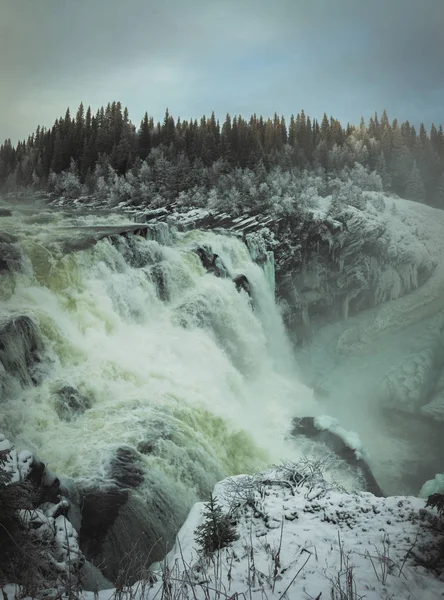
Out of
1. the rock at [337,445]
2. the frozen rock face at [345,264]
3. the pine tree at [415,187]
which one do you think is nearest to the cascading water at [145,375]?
the rock at [337,445]

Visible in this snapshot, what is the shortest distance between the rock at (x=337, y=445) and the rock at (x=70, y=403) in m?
8.35

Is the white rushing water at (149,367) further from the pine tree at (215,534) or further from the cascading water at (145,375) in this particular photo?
the pine tree at (215,534)

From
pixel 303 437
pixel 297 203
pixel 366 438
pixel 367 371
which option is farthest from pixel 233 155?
pixel 303 437

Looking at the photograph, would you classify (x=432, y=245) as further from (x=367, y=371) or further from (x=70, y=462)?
(x=70, y=462)

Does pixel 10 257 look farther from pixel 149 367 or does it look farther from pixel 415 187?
pixel 415 187

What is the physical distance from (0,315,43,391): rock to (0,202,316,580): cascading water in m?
0.25

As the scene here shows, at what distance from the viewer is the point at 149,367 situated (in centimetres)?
1323

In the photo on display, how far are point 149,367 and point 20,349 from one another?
413cm

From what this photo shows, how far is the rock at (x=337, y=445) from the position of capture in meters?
12.8

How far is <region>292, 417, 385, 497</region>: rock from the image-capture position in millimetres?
12830

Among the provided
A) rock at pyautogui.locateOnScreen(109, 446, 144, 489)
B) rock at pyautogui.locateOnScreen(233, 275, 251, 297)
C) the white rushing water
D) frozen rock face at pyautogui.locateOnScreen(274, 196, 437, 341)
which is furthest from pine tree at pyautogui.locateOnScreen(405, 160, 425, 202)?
rock at pyautogui.locateOnScreen(109, 446, 144, 489)

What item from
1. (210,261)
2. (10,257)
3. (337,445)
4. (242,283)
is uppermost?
(10,257)

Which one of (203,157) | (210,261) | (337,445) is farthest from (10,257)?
(203,157)

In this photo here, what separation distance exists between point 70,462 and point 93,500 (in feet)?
3.83
